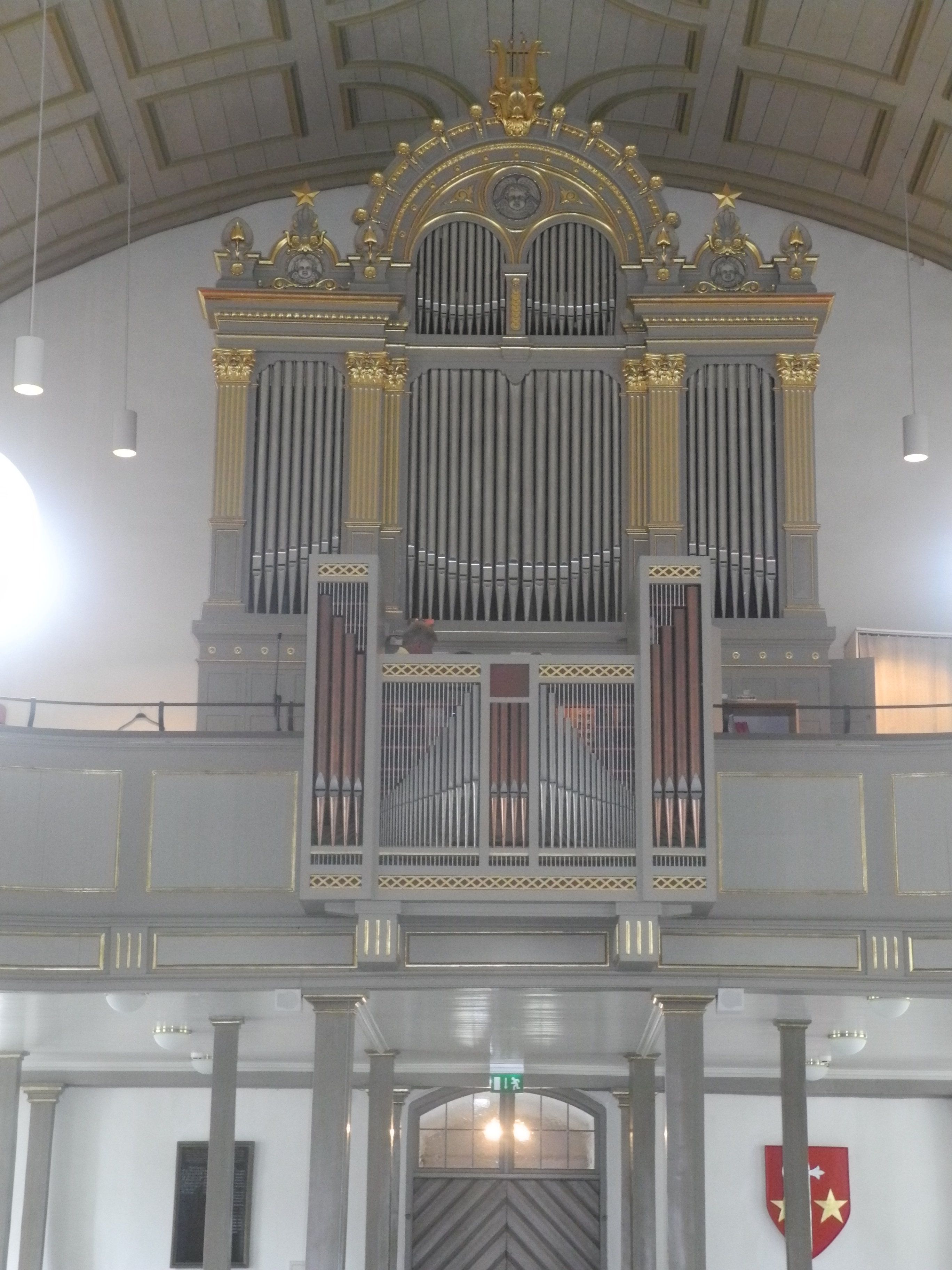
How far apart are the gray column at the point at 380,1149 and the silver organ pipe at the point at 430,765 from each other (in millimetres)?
5190

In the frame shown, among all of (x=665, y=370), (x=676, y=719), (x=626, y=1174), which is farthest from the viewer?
(x=626, y=1174)

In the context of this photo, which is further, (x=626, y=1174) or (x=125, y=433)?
(x=626, y=1174)

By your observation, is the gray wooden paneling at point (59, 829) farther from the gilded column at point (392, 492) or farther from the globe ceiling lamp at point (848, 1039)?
the globe ceiling lamp at point (848, 1039)

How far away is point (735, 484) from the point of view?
53.6ft

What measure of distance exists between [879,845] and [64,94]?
9.82 metres

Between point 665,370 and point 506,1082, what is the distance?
8135 millimetres

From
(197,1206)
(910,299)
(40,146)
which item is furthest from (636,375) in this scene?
(197,1206)

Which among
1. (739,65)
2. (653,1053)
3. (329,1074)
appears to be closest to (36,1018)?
(329,1074)

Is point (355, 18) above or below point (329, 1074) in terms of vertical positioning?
above

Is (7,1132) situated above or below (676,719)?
below

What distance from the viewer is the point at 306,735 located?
13594mm

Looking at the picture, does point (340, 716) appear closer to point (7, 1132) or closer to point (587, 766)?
point (587, 766)

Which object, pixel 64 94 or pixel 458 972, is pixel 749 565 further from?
pixel 64 94

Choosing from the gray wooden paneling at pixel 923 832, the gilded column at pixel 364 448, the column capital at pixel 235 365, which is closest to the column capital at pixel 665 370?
the gilded column at pixel 364 448
